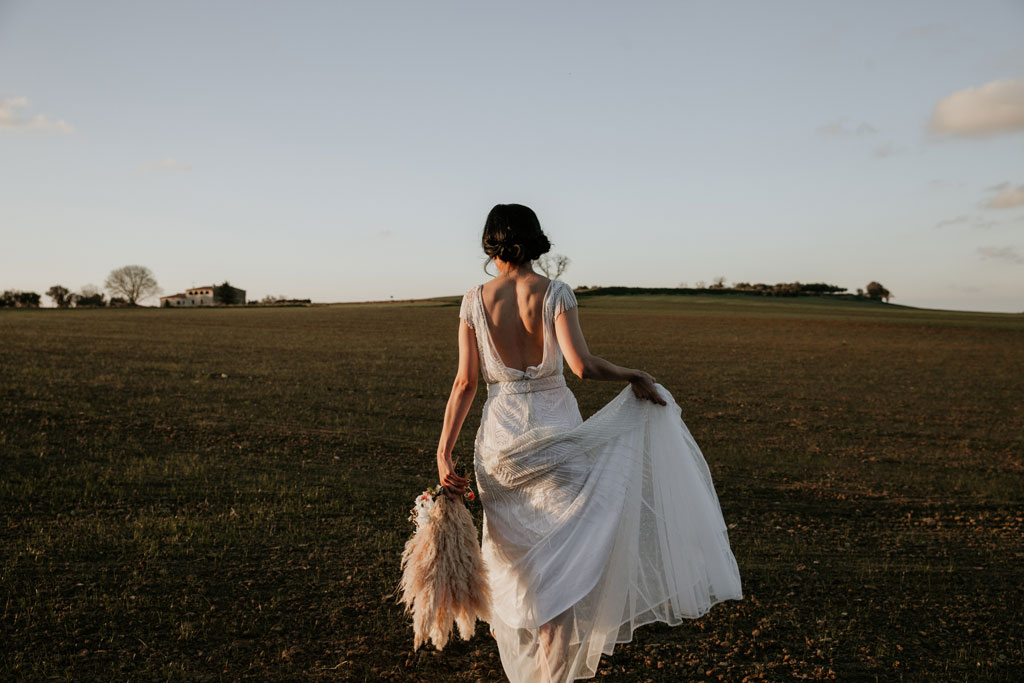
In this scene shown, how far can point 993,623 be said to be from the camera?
567 cm

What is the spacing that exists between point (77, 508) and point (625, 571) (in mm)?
7261

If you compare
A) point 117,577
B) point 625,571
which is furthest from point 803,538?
point 117,577

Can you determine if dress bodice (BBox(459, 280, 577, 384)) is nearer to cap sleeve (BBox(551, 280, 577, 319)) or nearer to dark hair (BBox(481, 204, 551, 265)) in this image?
cap sleeve (BBox(551, 280, 577, 319))

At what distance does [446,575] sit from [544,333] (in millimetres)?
1556

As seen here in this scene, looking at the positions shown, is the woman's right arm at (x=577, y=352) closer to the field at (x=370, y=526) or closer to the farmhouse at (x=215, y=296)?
the field at (x=370, y=526)

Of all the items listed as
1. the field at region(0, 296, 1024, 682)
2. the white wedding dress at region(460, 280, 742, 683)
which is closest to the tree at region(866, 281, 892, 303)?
the field at region(0, 296, 1024, 682)

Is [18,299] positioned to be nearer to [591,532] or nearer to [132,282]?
[132,282]

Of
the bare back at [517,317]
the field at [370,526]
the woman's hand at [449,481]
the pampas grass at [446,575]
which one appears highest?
the bare back at [517,317]

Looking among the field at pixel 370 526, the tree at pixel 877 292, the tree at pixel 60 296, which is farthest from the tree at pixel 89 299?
the tree at pixel 877 292

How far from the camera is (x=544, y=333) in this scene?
13.0ft

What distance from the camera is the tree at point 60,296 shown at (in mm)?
Answer: 70113

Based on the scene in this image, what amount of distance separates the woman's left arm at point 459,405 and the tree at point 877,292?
110 metres

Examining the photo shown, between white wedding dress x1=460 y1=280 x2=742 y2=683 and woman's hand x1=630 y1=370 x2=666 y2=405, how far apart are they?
0.06m

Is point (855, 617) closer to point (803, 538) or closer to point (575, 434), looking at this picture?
point (803, 538)
